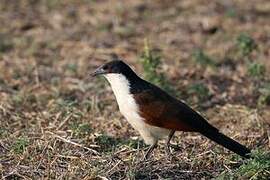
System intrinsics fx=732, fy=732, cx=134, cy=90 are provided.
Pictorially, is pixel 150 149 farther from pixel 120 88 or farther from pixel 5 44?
pixel 5 44

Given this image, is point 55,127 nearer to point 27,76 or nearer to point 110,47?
point 27,76

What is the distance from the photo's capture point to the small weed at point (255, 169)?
510 cm

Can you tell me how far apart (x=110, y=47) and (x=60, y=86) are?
169 cm

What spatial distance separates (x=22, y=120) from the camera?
6.93 metres

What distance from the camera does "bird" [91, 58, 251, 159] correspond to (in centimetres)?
564

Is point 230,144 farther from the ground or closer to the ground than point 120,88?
closer to the ground

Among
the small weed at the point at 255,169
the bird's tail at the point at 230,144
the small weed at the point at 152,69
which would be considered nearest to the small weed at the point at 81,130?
the bird's tail at the point at 230,144

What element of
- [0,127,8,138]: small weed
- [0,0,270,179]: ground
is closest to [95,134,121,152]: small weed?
[0,0,270,179]: ground

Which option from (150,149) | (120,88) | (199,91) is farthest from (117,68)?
(199,91)

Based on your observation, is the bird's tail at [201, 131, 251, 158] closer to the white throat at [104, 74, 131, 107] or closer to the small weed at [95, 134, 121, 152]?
the white throat at [104, 74, 131, 107]

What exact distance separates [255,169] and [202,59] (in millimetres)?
3797

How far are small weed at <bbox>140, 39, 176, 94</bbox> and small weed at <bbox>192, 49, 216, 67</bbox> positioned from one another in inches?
38.4

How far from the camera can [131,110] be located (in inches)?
223

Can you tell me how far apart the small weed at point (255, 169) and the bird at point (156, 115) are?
36 cm
